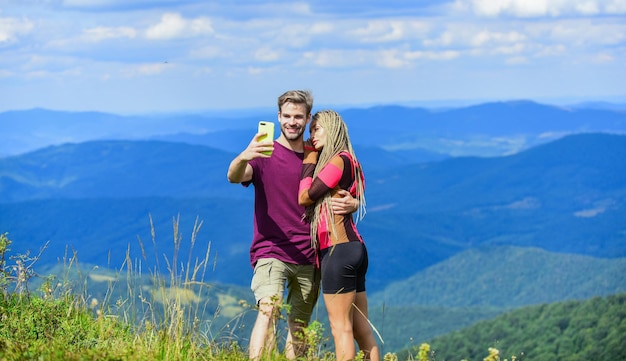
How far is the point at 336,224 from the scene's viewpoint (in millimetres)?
5836

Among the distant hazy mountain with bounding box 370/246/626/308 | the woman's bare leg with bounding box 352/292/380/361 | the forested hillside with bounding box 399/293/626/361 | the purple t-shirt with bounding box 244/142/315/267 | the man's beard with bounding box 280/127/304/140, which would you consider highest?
the man's beard with bounding box 280/127/304/140

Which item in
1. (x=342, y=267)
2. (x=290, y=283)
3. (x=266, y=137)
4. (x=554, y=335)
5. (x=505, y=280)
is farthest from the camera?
(x=505, y=280)

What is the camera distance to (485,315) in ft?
480

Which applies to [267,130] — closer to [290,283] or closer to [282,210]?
[282,210]

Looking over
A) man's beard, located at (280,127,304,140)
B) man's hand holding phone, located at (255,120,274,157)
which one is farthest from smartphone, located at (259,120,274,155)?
man's beard, located at (280,127,304,140)

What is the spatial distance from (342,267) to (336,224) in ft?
0.93

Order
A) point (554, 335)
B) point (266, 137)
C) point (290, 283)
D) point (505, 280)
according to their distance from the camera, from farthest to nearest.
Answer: point (505, 280)
point (554, 335)
point (290, 283)
point (266, 137)

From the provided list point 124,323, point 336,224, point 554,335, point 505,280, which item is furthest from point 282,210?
point 505,280

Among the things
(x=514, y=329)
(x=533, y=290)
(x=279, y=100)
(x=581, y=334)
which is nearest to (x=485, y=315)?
(x=533, y=290)

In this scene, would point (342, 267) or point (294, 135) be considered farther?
point (294, 135)

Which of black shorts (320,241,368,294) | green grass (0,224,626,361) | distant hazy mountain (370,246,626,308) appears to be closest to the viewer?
green grass (0,224,626,361)

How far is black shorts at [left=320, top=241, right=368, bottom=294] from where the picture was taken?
5.73 m

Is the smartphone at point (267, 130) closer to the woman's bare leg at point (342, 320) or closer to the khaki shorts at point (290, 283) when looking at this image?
the khaki shorts at point (290, 283)

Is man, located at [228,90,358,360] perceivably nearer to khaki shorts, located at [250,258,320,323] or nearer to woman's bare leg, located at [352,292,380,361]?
khaki shorts, located at [250,258,320,323]
